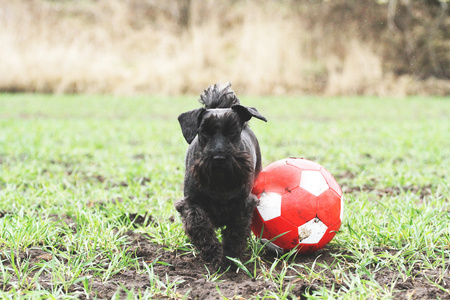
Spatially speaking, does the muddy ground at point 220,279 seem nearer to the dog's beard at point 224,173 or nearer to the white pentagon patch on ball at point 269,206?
the white pentagon patch on ball at point 269,206

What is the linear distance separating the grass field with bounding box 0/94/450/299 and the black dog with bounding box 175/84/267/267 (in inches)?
6.8

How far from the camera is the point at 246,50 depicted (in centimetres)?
1680

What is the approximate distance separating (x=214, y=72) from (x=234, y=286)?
14.7 metres

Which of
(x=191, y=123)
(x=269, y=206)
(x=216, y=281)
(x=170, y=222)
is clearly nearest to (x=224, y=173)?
(x=191, y=123)

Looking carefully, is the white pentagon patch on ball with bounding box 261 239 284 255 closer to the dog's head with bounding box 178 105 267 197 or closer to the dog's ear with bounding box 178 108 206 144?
the dog's head with bounding box 178 105 267 197

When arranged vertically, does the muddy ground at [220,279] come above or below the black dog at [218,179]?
below

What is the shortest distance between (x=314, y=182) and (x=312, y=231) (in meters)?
0.35

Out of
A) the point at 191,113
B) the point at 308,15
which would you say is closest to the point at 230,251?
the point at 191,113

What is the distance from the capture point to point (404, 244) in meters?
3.12

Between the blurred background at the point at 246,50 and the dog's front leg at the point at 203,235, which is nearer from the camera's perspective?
the dog's front leg at the point at 203,235

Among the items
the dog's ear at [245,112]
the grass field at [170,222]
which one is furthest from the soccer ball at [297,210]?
the dog's ear at [245,112]

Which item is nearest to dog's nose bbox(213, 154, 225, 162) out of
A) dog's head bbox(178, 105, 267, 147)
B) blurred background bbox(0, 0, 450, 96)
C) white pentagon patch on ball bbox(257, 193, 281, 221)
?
dog's head bbox(178, 105, 267, 147)

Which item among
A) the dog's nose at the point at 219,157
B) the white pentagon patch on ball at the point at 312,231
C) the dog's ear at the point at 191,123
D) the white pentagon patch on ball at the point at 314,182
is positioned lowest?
the white pentagon patch on ball at the point at 312,231

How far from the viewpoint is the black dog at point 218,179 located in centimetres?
274
